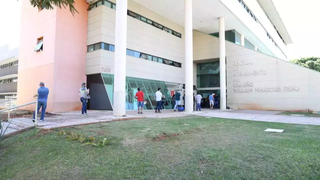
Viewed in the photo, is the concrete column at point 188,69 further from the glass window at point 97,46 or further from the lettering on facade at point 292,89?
the lettering on facade at point 292,89

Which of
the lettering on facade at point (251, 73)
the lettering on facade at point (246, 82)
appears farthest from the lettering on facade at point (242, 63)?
the lettering on facade at point (251, 73)

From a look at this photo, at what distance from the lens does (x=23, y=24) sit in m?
17.1

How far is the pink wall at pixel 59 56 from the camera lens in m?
13.2

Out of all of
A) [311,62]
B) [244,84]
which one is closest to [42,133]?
[244,84]

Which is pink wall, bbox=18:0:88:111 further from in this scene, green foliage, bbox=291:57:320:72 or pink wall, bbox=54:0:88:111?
green foliage, bbox=291:57:320:72

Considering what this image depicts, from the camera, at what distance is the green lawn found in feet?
8.98

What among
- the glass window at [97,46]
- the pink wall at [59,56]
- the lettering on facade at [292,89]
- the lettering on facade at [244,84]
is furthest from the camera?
the lettering on facade at [244,84]

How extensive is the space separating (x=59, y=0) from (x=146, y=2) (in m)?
10.4

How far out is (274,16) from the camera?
97.6ft

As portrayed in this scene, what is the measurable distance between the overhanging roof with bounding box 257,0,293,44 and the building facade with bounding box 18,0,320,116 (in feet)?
18.4

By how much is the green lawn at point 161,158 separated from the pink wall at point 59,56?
9.32 meters

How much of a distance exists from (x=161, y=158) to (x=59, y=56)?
12.6 m

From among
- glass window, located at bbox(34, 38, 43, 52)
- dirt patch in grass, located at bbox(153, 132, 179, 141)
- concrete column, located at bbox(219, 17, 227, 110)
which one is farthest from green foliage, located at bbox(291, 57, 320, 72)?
glass window, located at bbox(34, 38, 43, 52)

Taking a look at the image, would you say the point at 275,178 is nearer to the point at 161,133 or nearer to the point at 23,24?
the point at 161,133
